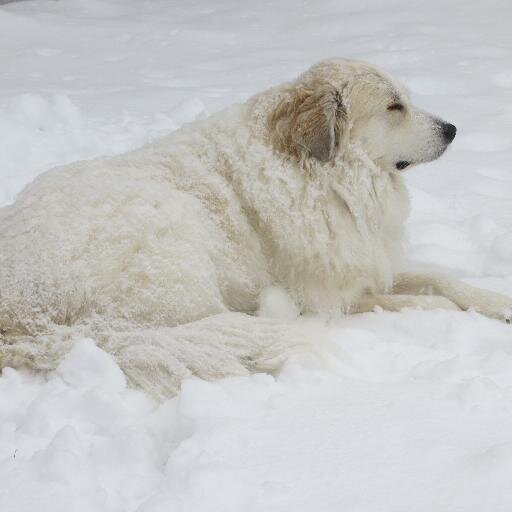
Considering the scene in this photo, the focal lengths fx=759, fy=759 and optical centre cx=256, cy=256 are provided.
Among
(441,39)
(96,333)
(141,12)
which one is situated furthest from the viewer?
(141,12)

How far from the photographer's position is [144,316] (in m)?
3.40

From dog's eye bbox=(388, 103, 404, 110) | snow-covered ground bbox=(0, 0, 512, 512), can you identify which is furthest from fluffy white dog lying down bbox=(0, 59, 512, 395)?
snow-covered ground bbox=(0, 0, 512, 512)

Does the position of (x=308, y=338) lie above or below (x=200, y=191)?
below

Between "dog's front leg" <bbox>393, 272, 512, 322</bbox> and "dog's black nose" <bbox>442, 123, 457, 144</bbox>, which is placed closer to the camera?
"dog's front leg" <bbox>393, 272, 512, 322</bbox>

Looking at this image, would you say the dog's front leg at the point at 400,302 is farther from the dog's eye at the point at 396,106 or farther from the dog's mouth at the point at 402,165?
the dog's eye at the point at 396,106

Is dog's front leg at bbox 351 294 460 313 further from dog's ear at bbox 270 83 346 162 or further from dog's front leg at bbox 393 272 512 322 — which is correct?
dog's ear at bbox 270 83 346 162

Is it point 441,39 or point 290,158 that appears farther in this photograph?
point 441,39

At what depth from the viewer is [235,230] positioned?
3955 millimetres

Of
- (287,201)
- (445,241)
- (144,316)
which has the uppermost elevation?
(287,201)

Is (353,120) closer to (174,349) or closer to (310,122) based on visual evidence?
(310,122)

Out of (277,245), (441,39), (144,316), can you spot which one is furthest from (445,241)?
(441,39)

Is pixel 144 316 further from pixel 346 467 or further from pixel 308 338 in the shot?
pixel 346 467

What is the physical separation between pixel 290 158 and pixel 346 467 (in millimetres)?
2011

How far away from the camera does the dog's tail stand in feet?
9.93
